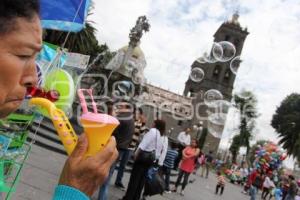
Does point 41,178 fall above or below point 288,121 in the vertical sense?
below

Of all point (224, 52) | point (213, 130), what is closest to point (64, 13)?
point (224, 52)

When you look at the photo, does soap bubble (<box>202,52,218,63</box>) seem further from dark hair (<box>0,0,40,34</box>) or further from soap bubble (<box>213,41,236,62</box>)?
dark hair (<box>0,0,40,34</box>)

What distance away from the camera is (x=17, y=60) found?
990 mm

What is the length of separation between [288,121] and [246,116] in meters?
6.58

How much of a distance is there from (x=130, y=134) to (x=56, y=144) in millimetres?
4833

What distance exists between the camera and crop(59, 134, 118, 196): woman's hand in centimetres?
120

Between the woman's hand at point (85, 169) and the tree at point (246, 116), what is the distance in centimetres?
6945

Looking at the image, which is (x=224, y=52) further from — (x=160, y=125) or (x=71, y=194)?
(x=71, y=194)

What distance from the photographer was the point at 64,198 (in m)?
1.20

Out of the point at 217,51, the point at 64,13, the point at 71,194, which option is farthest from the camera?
the point at 217,51

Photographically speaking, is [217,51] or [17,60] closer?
[17,60]

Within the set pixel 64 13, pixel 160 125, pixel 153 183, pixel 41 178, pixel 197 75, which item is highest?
pixel 197 75

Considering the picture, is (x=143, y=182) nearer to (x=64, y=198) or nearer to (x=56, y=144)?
(x=56, y=144)

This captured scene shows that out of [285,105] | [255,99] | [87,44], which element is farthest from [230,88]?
[87,44]
